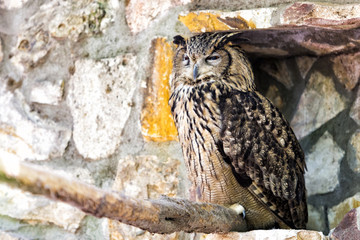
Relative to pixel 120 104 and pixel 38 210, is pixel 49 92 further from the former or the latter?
pixel 38 210

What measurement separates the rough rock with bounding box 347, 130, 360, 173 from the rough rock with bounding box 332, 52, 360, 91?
0.23m

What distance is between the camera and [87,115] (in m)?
2.48

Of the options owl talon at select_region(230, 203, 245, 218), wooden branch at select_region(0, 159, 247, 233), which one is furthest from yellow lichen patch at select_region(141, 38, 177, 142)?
wooden branch at select_region(0, 159, 247, 233)

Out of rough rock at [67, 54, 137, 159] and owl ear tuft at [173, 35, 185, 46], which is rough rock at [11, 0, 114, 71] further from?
owl ear tuft at [173, 35, 185, 46]

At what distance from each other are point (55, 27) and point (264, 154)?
115 centimetres

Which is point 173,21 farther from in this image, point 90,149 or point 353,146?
point 353,146

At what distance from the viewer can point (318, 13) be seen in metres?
1.97

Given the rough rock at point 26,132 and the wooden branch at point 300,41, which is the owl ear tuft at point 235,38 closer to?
the wooden branch at point 300,41

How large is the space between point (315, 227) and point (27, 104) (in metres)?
1.45

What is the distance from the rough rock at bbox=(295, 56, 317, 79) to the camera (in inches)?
99.8

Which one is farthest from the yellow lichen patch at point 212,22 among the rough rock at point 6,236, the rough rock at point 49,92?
the rough rock at point 6,236

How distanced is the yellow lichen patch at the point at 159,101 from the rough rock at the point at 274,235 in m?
0.49

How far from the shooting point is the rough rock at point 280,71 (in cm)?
261

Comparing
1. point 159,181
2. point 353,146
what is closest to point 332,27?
point 353,146
